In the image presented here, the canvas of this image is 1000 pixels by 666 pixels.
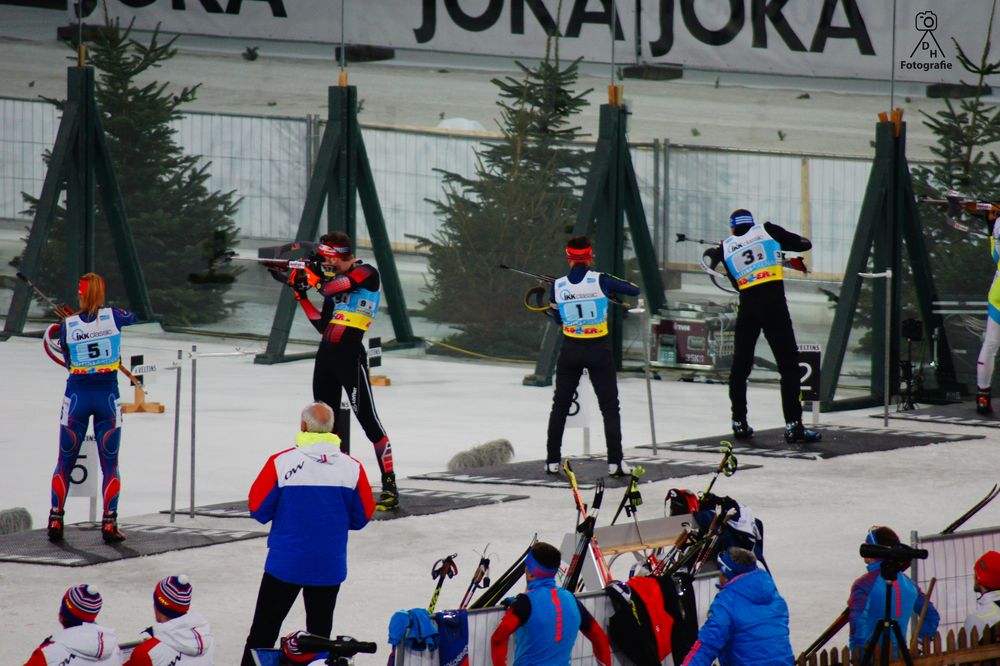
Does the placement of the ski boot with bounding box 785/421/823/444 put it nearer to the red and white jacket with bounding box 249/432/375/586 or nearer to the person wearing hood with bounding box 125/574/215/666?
the red and white jacket with bounding box 249/432/375/586

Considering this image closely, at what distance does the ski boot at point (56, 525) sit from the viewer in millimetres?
11398

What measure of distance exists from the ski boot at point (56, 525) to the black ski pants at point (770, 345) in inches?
257

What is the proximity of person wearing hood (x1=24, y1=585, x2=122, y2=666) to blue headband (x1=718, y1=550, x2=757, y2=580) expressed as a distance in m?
2.47

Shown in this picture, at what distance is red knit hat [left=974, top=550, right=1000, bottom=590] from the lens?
829cm

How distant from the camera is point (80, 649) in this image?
7.06m

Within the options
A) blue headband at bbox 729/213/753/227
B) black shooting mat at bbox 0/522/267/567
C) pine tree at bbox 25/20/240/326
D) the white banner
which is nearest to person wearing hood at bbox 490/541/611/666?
black shooting mat at bbox 0/522/267/567

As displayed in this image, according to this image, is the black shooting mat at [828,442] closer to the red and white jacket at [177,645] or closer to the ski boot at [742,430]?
the ski boot at [742,430]

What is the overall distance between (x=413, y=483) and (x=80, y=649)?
279 inches

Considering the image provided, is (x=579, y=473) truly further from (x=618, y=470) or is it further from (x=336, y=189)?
(x=336, y=189)

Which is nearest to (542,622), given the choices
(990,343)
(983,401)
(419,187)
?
(990,343)

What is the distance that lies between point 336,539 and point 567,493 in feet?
17.2

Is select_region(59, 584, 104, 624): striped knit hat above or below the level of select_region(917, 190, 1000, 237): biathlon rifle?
below

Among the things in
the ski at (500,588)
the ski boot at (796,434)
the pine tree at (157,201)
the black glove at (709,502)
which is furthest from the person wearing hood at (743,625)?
the pine tree at (157,201)

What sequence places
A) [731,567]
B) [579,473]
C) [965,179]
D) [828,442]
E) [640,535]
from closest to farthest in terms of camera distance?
[731,567], [640,535], [579,473], [828,442], [965,179]
